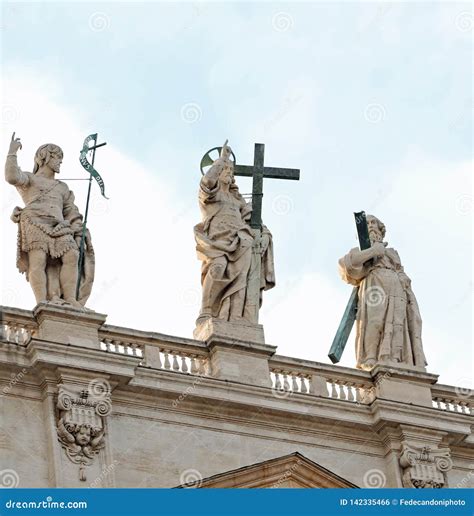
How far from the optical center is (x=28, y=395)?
2795 centimetres

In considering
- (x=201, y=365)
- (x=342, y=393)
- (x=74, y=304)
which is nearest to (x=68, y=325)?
(x=74, y=304)

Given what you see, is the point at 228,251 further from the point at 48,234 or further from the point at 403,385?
the point at 403,385

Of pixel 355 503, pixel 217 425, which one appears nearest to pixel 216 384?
pixel 217 425

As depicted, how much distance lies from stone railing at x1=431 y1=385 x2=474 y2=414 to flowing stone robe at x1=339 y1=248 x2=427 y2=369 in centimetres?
40

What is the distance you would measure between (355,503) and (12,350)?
446cm

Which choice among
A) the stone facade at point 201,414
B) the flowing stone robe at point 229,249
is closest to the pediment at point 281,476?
the stone facade at point 201,414

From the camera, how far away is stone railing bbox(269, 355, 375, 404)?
29781 millimetres

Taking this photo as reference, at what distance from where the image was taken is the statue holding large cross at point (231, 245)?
1188 inches

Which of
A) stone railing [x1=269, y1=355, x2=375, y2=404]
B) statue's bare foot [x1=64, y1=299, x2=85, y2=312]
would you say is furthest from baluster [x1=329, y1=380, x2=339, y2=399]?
statue's bare foot [x1=64, y1=299, x2=85, y2=312]

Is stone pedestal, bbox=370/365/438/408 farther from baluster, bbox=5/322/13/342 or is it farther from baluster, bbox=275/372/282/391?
baluster, bbox=5/322/13/342

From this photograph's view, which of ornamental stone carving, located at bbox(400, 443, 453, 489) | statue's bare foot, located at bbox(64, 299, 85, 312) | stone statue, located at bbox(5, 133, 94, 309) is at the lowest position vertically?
ornamental stone carving, located at bbox(400, 443, 453, 489)

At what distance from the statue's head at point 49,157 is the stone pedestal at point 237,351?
2.74 m

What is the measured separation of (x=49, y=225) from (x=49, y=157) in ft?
3.61

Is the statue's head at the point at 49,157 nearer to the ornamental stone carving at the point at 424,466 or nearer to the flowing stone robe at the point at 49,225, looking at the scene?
the flowing stone robe at the point at 49,225
